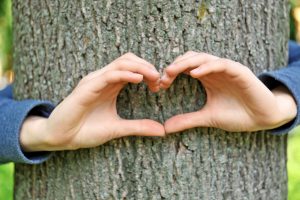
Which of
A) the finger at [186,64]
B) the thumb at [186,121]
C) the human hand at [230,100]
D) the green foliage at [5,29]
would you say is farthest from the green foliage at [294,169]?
the green foliage at [5,29]

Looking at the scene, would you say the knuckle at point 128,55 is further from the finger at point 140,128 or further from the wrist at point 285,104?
the wrist at point 285,104

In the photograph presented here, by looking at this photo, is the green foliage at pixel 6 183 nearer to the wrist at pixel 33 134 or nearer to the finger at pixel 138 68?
the wrist at pixel 33 134

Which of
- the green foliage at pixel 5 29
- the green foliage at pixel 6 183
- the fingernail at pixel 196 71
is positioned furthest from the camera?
the green foliage at pixel 5 29

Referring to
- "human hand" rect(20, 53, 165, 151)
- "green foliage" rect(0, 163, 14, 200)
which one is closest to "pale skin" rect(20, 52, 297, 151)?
"human hand" rect(20, 53, 165, 151)

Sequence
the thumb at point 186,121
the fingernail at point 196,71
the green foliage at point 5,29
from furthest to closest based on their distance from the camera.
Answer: the green foliage at point 5,29 < the thumb at point 186,121 < the fingernail at point 196,71

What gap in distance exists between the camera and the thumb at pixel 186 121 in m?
1.37

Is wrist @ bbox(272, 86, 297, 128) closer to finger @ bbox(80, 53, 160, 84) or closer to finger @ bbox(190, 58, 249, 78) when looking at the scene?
finger @ bbox(190, 58, 249, 78)

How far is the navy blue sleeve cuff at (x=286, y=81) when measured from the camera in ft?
4.67

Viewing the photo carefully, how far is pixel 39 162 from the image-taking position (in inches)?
56.8

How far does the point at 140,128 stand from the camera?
136 centimetres

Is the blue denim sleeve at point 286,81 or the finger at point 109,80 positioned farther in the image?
the blue denim sleeve at point 286,81

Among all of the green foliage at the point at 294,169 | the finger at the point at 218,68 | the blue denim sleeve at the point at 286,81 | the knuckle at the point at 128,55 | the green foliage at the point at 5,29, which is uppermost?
the knuckle at the point at 128,55

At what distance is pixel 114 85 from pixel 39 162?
0.29 metres

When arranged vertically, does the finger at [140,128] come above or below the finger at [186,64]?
below
